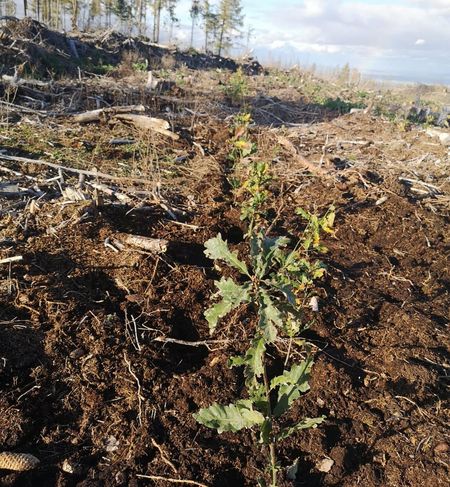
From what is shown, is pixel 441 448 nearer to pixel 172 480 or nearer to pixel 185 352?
pixel 172 480

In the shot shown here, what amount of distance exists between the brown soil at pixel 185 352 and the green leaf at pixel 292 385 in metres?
0.41

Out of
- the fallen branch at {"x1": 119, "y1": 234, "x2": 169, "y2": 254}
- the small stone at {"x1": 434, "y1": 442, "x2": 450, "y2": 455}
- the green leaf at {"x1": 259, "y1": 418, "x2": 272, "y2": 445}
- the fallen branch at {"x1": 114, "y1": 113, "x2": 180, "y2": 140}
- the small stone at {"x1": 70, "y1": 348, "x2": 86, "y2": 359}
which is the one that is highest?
the fallen branch at {"x1": 114, "y1": 113, "x2": 180, "y2": 140}

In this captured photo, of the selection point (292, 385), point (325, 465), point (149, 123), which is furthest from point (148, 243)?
point (149, 123)

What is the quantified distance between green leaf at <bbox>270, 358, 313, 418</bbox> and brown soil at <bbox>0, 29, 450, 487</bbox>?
41cm

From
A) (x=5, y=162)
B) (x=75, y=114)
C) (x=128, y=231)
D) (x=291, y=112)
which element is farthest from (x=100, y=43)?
(x=128, y=231)

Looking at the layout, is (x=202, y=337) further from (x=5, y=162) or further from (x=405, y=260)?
(x=5, y=162)

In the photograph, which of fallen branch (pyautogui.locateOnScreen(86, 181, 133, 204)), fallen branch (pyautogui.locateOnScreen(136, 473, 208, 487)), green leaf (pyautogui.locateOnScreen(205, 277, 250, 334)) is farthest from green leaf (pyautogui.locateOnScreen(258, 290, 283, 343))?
fallen branch (pyautogui.locateOnScreen(86, 181, 133, 204))

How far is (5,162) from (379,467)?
448 centimetres

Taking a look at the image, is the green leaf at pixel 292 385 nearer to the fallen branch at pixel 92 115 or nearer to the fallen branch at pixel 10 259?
the fallen branch at pixel 10 259

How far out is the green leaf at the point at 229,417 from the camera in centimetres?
177

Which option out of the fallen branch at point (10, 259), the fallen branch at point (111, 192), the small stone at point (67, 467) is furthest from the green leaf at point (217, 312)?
the fallen branch at point (111, 192)

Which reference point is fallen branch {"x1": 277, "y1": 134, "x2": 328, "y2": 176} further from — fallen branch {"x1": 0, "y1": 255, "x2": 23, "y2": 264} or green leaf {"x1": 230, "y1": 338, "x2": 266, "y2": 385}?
green leaf {"x1": 230, "y1": 338, "x2": 266, "y2": 385}

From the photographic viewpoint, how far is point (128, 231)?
364cm

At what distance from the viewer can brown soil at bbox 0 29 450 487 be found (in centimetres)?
208
